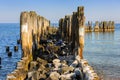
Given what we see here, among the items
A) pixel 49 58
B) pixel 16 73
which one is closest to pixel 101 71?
pixel 49 58

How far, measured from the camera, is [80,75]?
49.6 feet

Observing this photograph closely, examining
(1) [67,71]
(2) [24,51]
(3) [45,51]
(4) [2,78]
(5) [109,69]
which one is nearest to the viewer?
(1) [67,71]

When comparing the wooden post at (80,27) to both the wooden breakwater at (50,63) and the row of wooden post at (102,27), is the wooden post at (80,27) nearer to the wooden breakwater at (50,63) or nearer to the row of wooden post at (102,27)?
the wooden breakwater at (50,63)

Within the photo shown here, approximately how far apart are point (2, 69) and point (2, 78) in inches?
193

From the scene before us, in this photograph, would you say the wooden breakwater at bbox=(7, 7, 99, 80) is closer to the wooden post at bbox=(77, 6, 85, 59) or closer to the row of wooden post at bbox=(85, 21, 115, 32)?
the wooden post at bbox=(77, 6, 85, 59)

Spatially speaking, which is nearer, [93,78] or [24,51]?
[93,78]

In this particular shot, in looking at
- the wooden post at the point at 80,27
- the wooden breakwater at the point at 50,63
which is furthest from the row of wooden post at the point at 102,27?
the wooden post at the point at 80,27

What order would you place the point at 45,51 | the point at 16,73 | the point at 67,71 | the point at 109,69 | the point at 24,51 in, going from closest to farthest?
the point at 16,73 → the point at 67,71 → the point at 24,51 → the point at 109,69 → the point at 45,51

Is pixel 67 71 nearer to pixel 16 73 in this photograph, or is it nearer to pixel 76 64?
pixel 76 64

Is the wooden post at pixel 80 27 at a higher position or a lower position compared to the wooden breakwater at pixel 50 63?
higher

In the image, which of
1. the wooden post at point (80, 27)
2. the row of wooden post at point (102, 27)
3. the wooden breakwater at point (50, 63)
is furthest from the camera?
the row of wooden post at point (102, 27)

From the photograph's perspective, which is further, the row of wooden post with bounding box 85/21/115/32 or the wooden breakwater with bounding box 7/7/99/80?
the row of wooden post with bounding box 85/21/115/32

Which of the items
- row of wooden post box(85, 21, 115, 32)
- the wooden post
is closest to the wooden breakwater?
the wooden post

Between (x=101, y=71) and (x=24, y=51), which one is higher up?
(x=24, y=51)
